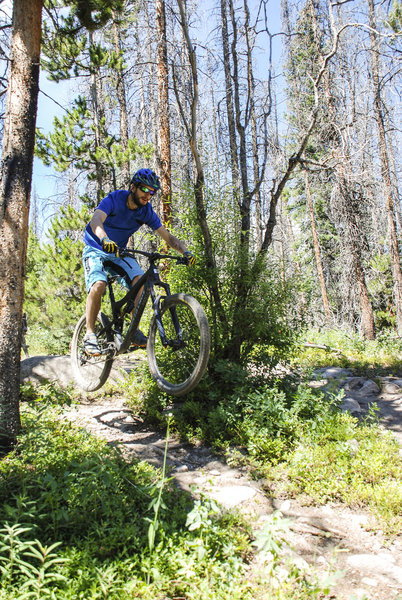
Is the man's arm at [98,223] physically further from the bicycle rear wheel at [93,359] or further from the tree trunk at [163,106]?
the tree trunk at [163,106]

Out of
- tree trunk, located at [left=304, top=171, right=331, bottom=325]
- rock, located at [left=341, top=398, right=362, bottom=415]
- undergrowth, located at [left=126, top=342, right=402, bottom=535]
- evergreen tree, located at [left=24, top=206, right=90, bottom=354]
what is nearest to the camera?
undergrowth, located at [left=126, top=342, right=402, bottom=535]

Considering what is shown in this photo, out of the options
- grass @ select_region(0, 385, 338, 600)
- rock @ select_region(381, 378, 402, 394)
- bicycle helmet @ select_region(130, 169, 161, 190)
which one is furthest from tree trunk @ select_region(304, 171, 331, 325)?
grass @ select_region(0, 385, 338, 600)

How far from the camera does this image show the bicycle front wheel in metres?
3.71

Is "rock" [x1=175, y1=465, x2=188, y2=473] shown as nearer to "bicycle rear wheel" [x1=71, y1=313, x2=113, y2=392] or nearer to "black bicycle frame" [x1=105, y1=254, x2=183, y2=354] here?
"black bicycle frame" [x1=105, y1=254, x2=183, y2=354]

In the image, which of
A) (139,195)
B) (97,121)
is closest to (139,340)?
(139,195)

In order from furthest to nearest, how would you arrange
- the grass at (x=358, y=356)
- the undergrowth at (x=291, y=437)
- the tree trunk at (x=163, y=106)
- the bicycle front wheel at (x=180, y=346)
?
the tree trunk at (x=163, y=106) → the grass at (x=358, y=356) → the bicycle front wheel at (x=180, y=346) → the undergrowth at (x=291, y=437)

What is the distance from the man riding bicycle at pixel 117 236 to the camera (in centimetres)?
441

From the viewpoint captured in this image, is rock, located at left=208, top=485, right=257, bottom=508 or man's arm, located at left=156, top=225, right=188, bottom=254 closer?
rock, located at left=208, top=485, right=257, bottom=508

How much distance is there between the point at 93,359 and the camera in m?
5.32

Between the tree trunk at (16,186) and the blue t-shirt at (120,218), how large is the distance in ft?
2.56

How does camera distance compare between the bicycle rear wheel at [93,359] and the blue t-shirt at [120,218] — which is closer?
the blue t-shirt at [120,218]

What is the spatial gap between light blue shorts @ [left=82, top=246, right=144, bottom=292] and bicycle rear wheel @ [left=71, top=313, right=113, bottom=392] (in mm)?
565

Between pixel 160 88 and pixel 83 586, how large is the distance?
10066mm

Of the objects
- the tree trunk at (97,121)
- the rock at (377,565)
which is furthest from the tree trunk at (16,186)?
the tree trunk at (97,121)
